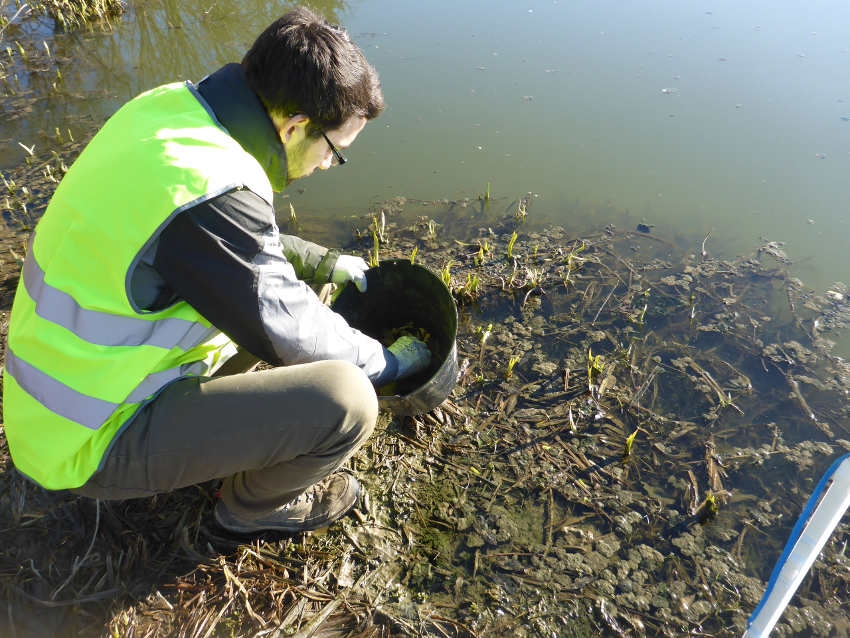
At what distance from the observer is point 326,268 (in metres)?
2.36

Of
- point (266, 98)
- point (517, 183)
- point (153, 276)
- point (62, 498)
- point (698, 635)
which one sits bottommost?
point (698, 635)

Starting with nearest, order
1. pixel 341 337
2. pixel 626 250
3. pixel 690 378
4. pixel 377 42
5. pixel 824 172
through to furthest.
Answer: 1. pixel 341 337
2. pixel 690 378
3. pixel 626 250
4. pixel 824 172
5. pixel 377 42

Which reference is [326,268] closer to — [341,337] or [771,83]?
[341,337]

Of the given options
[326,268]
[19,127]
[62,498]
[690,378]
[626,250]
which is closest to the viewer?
[62,498]

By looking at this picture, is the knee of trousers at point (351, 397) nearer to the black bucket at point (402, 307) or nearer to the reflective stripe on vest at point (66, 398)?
the reflective stripe on vest at point (66, 398)

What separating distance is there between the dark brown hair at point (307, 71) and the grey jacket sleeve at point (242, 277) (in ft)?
1.05

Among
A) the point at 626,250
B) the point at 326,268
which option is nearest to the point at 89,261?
the point at 326,268

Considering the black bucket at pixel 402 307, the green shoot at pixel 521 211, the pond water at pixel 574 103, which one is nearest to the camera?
the black bucket at pixel 402 307

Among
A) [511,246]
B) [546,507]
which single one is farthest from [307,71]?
[511,246]

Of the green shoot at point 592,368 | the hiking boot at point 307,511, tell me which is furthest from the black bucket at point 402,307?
the green shoot at point 592,368

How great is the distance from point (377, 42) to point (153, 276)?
4.79 meters

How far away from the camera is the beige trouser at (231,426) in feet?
5.20

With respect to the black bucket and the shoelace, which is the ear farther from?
the shoelace

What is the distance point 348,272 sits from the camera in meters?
2.40
